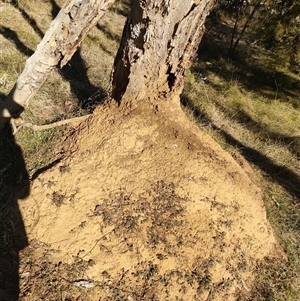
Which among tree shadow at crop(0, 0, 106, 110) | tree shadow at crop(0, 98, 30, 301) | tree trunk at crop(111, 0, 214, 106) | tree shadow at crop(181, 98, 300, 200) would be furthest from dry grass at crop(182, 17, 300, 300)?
tree shadow at crop(0, 98, 30, 301)

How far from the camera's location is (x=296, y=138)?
522cm

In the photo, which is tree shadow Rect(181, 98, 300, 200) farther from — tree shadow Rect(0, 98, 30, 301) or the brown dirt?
tree shadow Rect(0, 98, 30, 301)


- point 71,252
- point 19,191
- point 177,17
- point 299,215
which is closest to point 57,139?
point 19,191

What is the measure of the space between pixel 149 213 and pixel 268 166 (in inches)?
82.5

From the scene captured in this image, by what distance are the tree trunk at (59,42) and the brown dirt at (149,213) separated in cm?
60

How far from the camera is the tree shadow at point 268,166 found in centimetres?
393

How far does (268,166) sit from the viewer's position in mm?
4211

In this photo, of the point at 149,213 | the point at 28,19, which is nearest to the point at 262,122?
the point at 149,213

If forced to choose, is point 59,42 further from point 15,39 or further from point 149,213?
point 15,39

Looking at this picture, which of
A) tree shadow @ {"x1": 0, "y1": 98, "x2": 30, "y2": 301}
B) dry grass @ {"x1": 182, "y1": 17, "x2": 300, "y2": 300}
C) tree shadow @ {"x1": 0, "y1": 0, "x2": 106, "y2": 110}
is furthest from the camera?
tree shadow @ {"x1": 0, "y1": 0, "x2": 106, "y2": 110}

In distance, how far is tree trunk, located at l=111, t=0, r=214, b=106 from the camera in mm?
2576

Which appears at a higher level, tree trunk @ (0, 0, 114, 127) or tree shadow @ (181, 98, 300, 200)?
tree trunk @ (0, 0, 114, 127)

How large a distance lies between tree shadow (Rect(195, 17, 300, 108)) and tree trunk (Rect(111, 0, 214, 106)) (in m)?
3.99

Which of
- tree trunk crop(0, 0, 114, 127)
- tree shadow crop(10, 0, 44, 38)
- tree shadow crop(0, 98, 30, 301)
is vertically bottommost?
tree shadow crop(0, 98, 30, 301)
